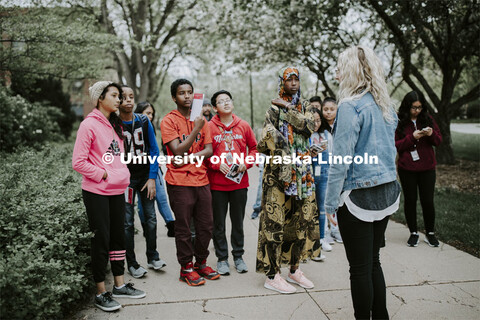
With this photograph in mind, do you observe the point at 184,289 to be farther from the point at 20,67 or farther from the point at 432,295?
the point at 20,67

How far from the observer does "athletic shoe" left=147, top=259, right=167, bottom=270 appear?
176 inches

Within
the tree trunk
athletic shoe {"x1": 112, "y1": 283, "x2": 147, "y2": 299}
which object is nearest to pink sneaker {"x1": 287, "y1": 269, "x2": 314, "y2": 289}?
athletic shoe {"x1": 112, "y1": 283, "x2": 147, "y2": 299}

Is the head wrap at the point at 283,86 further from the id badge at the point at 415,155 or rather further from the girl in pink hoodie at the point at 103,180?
the id badge at the point at 415,155

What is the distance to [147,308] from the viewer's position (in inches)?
139

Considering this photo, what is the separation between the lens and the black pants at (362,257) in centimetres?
266

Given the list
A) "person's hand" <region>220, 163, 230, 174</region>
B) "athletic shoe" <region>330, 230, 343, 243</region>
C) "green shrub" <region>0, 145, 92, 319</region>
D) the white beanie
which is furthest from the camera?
"athletic shoe" <region>330, 230, 343, 243</region>

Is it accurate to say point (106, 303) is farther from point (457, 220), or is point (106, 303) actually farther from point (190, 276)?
point (457, 220)

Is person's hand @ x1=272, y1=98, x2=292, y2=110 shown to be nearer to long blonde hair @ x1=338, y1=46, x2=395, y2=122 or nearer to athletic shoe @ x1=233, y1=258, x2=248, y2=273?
long blonde hair @ x1=338, y1=46, x2=395, y2=122

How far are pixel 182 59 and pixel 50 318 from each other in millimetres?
23553

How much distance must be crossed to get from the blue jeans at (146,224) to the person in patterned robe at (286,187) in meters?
1.34

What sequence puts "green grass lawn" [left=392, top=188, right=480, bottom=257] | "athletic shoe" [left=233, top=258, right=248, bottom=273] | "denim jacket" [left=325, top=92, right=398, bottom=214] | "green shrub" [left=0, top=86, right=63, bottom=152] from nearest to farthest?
"denim jacket" [left=325, top=92, right=398, bottom=214]
"athletic shoe" [left=233, top=258, right=248, bottom=273]
"green grass lawn" [left=392, top=188, right=480, bottom=257]
"green shrub" [left=0, top=86, right=63, bottom=152]

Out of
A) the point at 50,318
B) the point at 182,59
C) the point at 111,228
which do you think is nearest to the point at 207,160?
the point at 111,228

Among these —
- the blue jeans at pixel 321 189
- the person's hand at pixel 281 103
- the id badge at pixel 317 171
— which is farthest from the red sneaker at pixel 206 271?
the person's hand at pixel 281 103

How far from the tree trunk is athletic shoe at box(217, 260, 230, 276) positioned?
10.6 m
